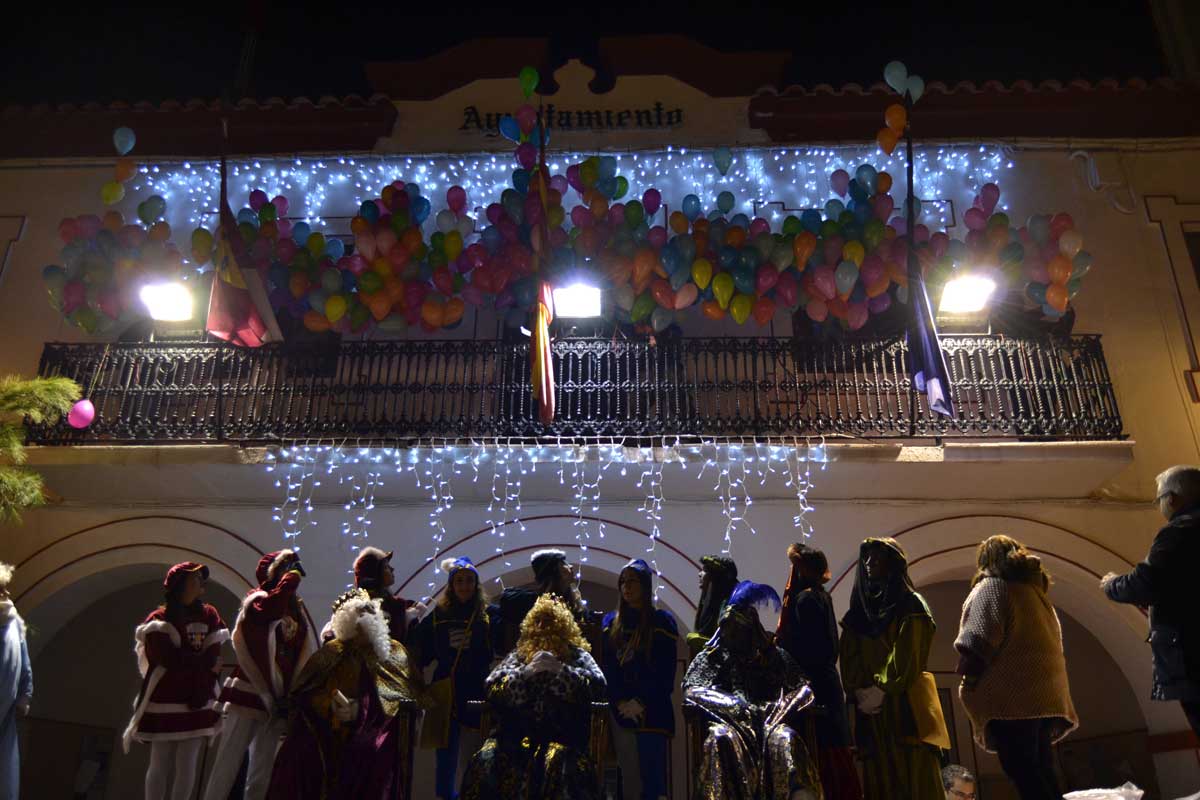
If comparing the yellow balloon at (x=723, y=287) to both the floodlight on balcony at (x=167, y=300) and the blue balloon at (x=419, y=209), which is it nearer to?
the blue balloon at (x=419, y=209)

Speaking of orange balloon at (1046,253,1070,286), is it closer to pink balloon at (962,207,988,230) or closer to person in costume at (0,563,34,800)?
pink balloon at (962,207,988,230)

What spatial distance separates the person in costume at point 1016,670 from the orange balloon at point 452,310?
16.7 feet

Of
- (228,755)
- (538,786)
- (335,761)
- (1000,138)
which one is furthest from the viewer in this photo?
(1000,138)

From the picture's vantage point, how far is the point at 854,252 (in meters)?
8.01

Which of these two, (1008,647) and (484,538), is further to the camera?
(484,538)

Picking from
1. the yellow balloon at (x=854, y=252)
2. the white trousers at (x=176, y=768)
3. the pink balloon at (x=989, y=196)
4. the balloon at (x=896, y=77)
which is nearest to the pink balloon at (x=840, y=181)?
the yellow balloon at (x=854, y=252)

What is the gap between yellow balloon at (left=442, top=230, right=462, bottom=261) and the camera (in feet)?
27.2

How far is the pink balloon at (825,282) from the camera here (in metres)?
7.98

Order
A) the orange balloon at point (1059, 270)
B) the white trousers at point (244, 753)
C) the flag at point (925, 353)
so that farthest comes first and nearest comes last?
the orange balloon at point (1059, 270) → the flag at point (925, 353) → the white trousers at point (244, 753)

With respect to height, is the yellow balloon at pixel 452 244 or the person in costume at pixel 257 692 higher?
the yellow balloon at pixel 452 244

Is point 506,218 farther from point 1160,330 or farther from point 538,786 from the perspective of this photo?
point 1160,330

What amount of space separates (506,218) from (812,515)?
12.7 feet

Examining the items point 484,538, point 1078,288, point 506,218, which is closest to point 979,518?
point 1078,288

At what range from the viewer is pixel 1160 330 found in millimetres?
8703
